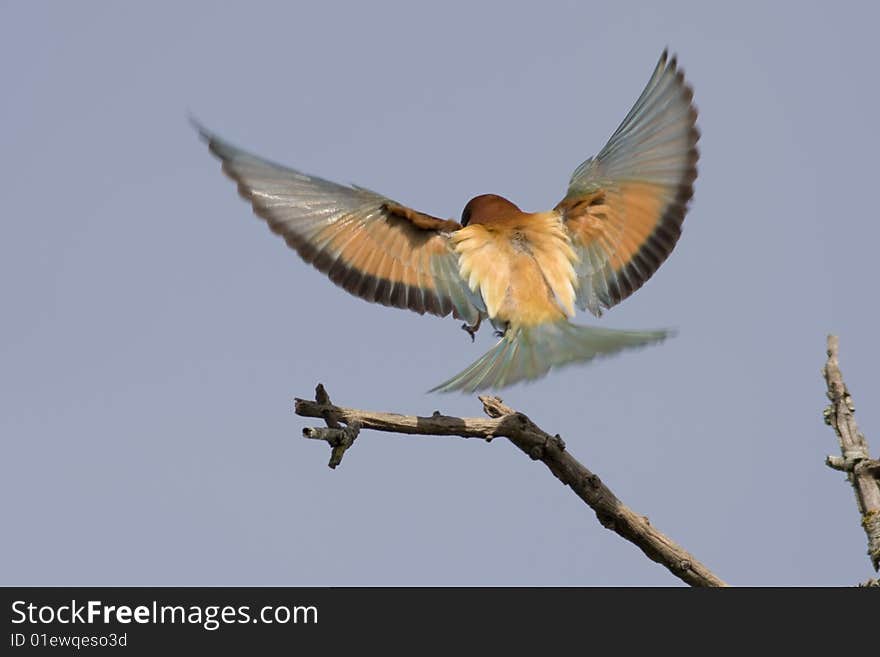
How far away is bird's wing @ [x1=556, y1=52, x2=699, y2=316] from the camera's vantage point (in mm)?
4867

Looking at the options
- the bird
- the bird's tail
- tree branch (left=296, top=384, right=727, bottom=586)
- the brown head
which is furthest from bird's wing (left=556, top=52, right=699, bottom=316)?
tree branch (left=296, top=384, right=727, bottom=586)

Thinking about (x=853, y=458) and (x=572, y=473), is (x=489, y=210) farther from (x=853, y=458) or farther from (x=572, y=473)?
(x=853, y=458)

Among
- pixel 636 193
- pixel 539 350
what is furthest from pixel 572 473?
pixel 636 193

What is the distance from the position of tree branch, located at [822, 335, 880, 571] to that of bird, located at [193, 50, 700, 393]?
29.2 inches

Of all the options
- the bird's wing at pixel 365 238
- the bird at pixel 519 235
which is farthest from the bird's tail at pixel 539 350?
the bird's wing at pixel 365 238

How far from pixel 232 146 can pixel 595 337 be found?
1446 mm

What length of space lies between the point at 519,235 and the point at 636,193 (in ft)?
1.76

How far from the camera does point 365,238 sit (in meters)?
4.71

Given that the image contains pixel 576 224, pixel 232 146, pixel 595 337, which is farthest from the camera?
pixel 576 224

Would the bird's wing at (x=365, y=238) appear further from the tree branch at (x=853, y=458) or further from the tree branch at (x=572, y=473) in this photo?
the tree branch at (x=853, y=458)
